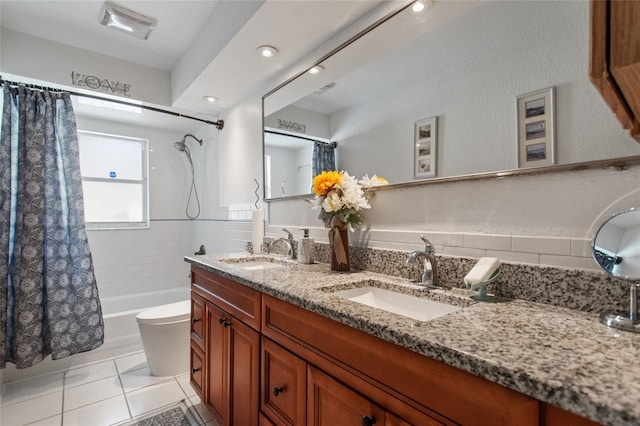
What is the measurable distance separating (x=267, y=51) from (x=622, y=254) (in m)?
1.82

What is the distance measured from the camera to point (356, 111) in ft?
5.12

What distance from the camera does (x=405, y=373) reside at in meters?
0.68

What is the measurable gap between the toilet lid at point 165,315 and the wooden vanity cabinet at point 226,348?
0.40m

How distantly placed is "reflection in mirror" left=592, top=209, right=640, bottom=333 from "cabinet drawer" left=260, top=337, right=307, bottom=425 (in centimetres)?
81

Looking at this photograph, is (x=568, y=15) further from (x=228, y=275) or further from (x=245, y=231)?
(x=245, y=231)

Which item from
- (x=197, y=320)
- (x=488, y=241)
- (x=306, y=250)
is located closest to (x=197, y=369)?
(x=197, y=320)

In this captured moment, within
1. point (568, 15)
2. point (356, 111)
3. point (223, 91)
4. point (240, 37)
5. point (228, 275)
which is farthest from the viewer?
point (223, 91)

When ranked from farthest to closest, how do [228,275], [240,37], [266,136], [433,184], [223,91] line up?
[223,91]
[266,136]
[240,37]
[228,275]
[433,184]

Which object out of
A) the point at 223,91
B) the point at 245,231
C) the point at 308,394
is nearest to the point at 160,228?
the point at 245,231

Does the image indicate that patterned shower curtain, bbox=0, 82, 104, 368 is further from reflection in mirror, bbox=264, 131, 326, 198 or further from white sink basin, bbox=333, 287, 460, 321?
white sink basin, bbox=333, 287, 460, 321

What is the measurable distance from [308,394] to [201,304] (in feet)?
3.37

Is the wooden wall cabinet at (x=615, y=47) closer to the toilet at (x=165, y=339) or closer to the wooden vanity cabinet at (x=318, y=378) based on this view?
the wooden vanity cabinet at (x=318, y=378)

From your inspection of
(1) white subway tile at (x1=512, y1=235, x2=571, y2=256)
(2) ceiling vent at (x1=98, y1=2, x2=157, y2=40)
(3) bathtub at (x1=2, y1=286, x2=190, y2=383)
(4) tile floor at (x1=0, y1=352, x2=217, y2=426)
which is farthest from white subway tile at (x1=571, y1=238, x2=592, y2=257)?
(3) bathtub at (x1=2, y1=286, x2=190, y2=383)

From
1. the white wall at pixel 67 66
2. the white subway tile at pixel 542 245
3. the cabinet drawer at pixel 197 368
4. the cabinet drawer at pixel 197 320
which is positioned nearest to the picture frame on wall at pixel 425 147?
the white subway tile at pixel 542 245
